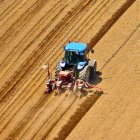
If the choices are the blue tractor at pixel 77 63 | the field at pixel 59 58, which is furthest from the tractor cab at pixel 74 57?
the field at pixel 59 58

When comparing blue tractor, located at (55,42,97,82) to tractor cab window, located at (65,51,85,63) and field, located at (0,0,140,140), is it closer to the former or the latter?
tractor cab window, located at (65,51,85,63)

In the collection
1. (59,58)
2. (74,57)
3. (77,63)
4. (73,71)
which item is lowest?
(73,71)

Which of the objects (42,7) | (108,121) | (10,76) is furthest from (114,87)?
(42,7)

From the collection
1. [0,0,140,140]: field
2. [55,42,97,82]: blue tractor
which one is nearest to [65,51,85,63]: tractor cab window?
[55,42,97,82]: blue tractor

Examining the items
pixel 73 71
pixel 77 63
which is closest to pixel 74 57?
pixel 77 63

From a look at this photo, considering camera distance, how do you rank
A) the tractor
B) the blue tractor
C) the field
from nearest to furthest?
the field < the tractor < the blue tractor

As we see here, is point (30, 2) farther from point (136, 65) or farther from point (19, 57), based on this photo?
point (136, 65)

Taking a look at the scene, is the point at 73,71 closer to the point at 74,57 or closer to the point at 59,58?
the point at 74,57

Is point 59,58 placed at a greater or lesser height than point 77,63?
greater
